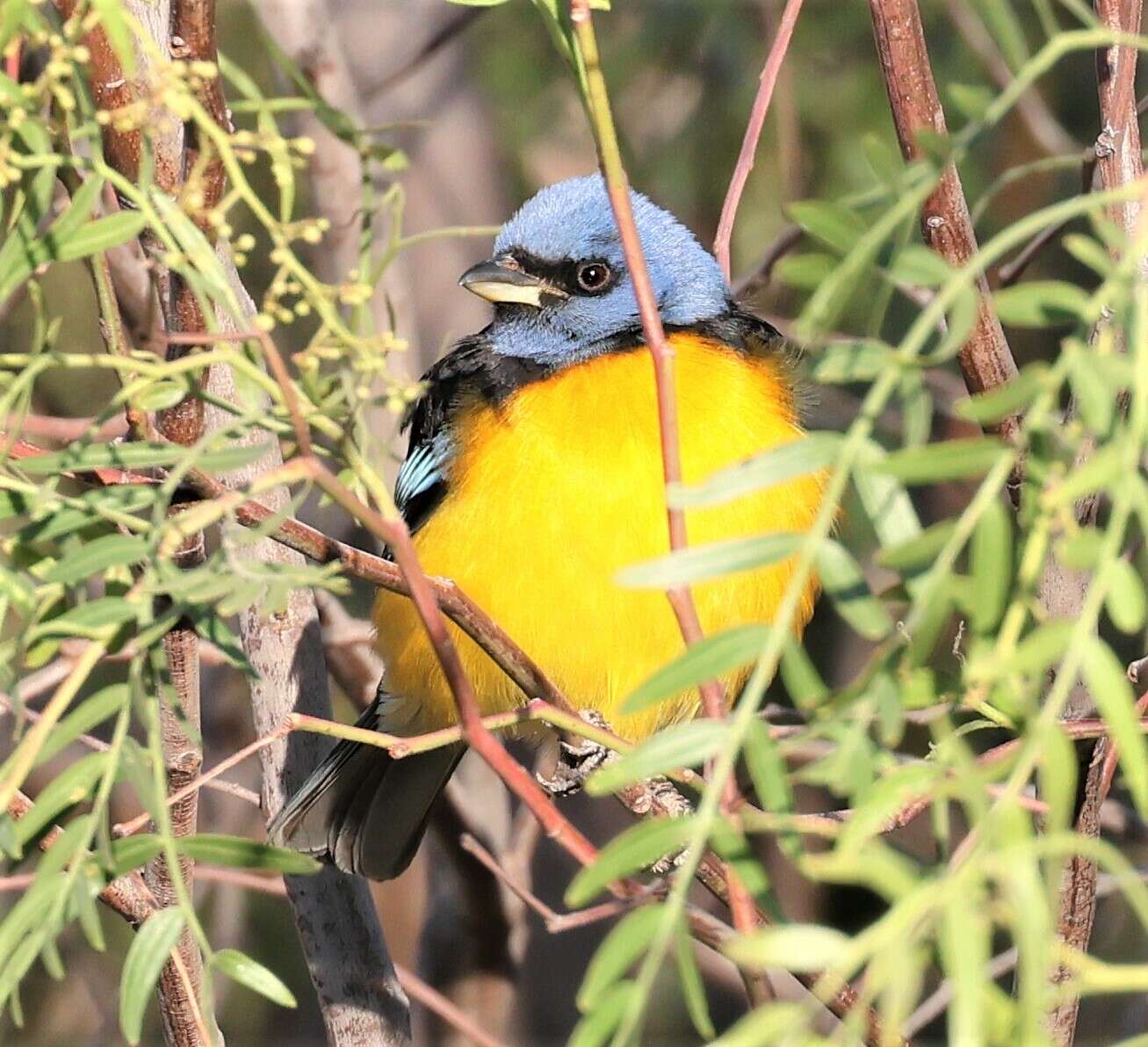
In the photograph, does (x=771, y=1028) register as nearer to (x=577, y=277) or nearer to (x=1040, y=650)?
(x=1040, y=650)

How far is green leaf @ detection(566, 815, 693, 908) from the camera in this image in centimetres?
123

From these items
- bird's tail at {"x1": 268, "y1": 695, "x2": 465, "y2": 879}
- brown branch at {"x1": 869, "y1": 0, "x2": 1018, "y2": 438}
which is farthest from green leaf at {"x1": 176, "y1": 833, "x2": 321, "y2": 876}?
bird's tail at {"x1": 268, "y1": 695, "x2": 465, "y2": 879}

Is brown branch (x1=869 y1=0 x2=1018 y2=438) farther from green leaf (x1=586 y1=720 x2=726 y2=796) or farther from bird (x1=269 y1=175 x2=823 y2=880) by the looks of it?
A: green leaf (x1=586 y1=720 x2=726 y2=796)

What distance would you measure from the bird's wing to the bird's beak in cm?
13

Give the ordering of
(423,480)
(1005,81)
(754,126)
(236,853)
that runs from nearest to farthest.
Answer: (236,853), (754,126), (423,480), (1005,81)

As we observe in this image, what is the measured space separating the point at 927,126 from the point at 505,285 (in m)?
1.78

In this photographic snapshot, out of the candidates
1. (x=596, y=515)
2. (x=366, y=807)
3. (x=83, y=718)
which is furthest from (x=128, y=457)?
(x=366, y=807)

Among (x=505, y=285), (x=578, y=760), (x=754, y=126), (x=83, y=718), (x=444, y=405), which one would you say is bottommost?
(x=578, y=760)

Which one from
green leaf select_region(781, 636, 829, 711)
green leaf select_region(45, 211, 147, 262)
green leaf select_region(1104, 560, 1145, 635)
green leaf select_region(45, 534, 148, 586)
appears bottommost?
green leaf select_region(781, 636, 829, 711)

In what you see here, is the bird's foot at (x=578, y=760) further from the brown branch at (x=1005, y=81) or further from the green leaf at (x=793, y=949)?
the brown branch at (x=1005, y=81)

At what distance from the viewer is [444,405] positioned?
421cm

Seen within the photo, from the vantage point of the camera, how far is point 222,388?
3.49 m

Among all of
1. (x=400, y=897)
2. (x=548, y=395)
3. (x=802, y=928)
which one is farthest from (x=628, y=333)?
(x=802, y=928)

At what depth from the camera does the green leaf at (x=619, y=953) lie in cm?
117
